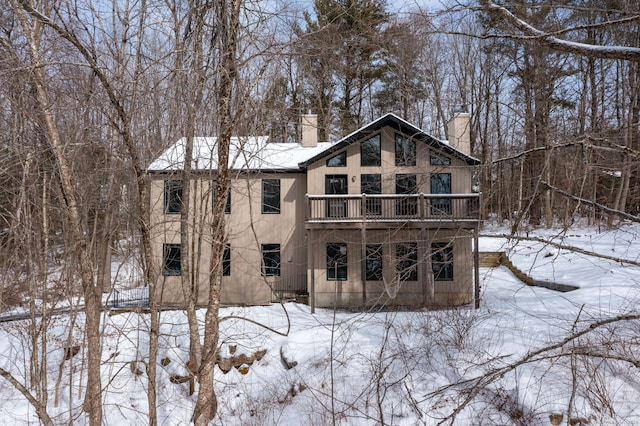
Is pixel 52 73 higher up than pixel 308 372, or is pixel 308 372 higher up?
pixel 52 73

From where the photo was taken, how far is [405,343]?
1053 cm

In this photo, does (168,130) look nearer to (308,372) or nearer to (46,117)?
(46,117)

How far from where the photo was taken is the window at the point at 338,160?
16.1 meters

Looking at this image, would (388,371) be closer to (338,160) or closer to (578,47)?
(578,47)

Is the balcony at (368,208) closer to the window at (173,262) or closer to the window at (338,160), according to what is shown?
the window at (338,160)

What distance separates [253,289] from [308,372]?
6345 mm

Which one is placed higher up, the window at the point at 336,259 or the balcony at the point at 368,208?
the balcony at the point at 368,208

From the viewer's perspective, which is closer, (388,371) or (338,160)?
(388,371)

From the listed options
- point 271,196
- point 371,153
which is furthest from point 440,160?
point 271,196

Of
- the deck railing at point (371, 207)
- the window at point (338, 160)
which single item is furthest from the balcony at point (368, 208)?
the window at point (338, 160)

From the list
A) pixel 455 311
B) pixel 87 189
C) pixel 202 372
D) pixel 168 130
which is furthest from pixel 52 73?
pixel 455 311

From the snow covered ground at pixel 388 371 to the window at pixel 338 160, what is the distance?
5689mm

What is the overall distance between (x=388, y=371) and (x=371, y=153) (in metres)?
8.62

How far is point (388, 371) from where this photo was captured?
32.0 feet
